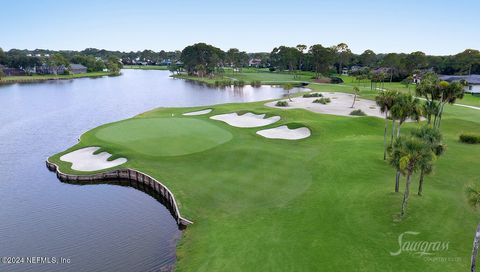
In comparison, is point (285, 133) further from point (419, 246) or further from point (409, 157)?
point (419, 246)

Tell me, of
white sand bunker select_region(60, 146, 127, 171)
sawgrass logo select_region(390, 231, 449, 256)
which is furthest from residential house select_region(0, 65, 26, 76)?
sawgrass logo select_region(390, 231, 449, 256)

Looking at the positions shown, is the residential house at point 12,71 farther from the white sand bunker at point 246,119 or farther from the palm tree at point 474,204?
the palm tree at point 474,204

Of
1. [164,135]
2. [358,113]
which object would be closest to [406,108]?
[164,135]

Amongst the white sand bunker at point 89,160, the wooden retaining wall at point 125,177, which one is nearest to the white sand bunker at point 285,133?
the wooden retaining wall at point 125,177

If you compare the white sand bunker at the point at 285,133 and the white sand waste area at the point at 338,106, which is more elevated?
the white sand waste area at the point at 338,106

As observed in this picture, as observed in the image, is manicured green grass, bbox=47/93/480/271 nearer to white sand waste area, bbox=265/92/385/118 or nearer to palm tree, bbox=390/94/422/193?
palm tree, bbox=390/94/422/193

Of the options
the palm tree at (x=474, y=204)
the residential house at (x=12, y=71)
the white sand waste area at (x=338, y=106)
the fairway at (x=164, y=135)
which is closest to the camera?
the palm tree at (x=474, y=204)
